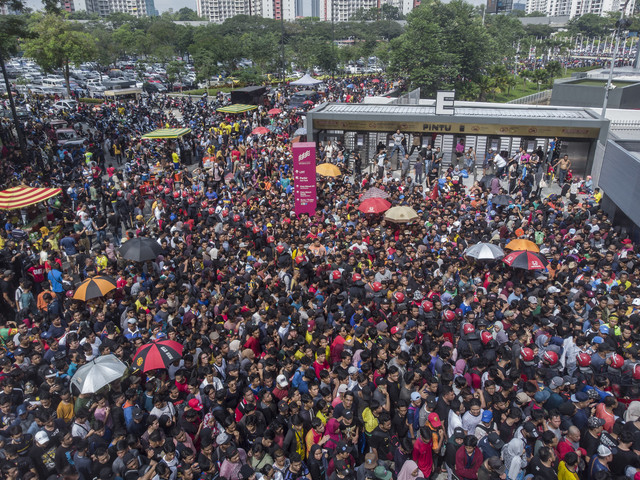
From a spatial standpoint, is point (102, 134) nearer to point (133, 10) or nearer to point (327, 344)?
point (327, 344)

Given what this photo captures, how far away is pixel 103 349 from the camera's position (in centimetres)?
816

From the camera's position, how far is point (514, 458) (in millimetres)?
5707

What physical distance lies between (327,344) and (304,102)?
1377 inches

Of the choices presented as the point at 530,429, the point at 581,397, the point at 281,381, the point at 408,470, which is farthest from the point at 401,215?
the point at 408,470

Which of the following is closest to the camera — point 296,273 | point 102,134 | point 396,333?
point 396,333

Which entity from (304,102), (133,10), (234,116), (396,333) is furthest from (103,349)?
(133,10)

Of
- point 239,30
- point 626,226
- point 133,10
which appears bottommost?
point 626,226

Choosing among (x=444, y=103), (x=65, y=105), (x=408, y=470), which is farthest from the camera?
(x=65, y=105)

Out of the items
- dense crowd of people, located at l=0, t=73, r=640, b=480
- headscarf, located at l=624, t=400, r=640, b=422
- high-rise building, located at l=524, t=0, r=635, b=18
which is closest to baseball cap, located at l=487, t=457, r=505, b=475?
dense crowd of people, located at l=0, t=73, r=640, b=480

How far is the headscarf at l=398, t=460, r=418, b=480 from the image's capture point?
565 centimetres

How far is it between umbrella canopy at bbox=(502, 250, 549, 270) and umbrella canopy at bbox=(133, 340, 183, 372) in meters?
7.39

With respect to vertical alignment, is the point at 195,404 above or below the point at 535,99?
below

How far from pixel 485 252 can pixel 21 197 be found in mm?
14112

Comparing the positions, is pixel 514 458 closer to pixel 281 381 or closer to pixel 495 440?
pixel 495 440
